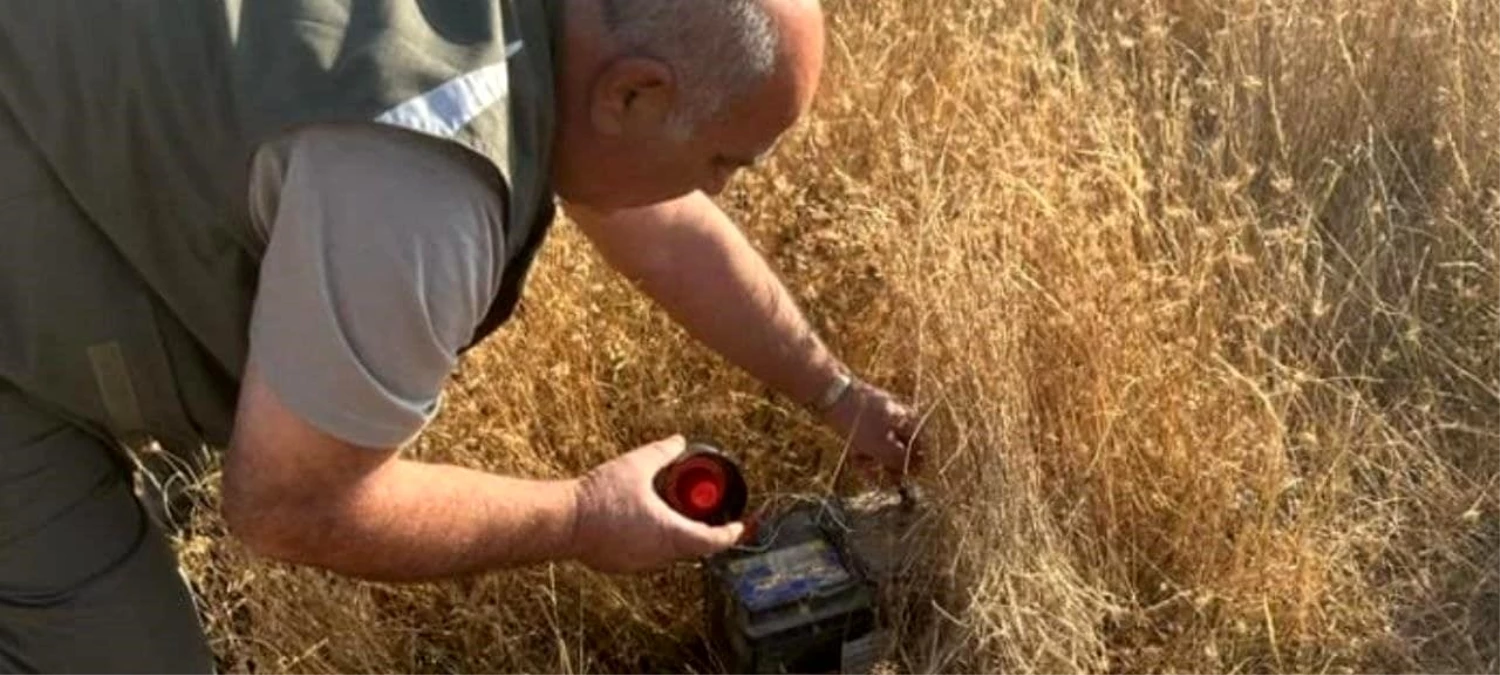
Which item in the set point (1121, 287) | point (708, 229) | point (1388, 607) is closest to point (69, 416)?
point (708, 229)

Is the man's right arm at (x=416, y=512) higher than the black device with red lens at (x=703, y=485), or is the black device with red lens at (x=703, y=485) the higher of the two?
the man's right arm at (x=416, y=512)

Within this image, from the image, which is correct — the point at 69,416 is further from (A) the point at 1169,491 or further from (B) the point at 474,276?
(A) the point at 1169,491

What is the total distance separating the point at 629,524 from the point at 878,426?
63 centimetres

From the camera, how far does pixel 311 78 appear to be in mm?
1387

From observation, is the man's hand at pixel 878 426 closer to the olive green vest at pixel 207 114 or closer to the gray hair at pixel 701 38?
the olive green vest at pixel 207 114

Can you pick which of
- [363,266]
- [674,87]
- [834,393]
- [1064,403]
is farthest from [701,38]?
[1064,403]

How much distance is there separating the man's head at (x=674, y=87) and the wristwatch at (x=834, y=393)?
711mm

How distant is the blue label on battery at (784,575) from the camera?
218cm

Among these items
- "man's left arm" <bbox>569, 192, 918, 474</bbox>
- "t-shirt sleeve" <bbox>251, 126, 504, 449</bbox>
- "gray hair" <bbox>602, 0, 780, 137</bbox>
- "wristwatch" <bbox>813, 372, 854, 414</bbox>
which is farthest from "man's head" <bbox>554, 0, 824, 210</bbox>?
"wristwatch" <bbox>813, 372, 854, 414</bbox>

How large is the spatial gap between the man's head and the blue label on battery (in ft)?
2.38

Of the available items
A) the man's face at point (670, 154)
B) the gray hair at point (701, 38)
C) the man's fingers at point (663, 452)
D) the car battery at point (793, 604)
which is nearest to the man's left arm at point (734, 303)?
the car battery at point (793, 604)

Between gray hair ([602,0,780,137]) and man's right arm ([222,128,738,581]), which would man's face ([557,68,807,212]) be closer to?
gray hair ([602,0,780,137])

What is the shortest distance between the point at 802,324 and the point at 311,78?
3.28 ft

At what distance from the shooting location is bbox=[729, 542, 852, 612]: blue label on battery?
2.18m
